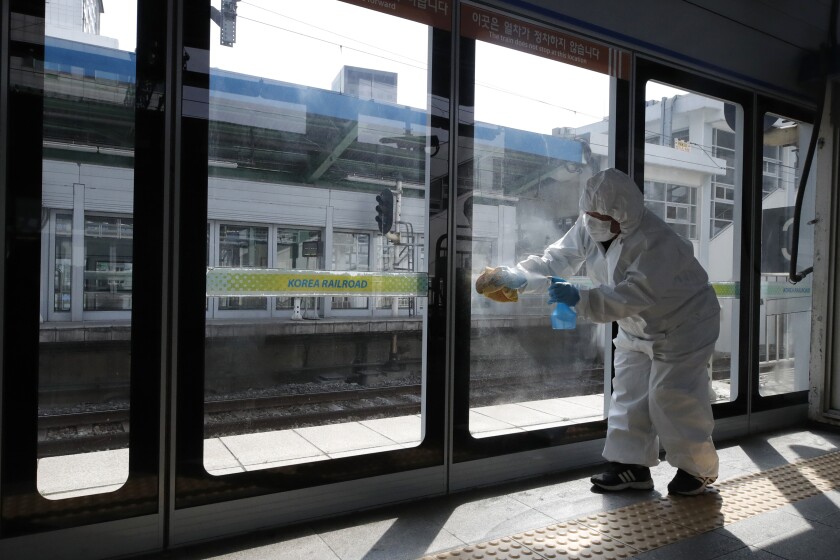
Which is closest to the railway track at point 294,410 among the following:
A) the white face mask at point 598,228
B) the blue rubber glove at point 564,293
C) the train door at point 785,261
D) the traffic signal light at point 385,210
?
the blue rubber glove at point 564,293

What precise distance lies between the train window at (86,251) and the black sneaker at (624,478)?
7.27 ft

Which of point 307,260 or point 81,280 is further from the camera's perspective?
point 307,260

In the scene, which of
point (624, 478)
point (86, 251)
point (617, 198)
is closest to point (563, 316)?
point (617, 198)

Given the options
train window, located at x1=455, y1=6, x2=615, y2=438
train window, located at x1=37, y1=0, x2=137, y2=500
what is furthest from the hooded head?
train window, located at x1=37, y1=0, x2=137, y2=500

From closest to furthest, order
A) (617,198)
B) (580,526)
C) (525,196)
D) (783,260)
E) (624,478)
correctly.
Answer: (580,526) < (617,198) < (624,478) < (525,196) < (783,260)

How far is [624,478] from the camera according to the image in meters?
3.17

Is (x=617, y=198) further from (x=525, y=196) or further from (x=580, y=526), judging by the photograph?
(x=580, y=526)

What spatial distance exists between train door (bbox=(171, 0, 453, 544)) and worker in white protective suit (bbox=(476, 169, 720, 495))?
59cm

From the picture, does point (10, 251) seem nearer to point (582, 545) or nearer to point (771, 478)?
point (582, 545)

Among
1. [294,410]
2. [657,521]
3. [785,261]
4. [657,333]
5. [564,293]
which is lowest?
[657,521]

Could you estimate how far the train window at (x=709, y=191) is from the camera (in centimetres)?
416

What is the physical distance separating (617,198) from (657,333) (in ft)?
2.27

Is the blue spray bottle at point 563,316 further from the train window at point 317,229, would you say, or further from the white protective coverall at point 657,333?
the train window at point 317,229

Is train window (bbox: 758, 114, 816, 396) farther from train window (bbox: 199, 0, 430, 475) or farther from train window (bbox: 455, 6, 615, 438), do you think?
train window (bbox: 199, 0, 430, 475)
